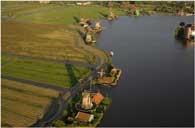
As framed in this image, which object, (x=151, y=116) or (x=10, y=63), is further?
(x=10, y=63)

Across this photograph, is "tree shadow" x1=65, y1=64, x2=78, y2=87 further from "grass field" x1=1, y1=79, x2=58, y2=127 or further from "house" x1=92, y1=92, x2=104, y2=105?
"house" x1=92, y1=92, x2=104, y2=105

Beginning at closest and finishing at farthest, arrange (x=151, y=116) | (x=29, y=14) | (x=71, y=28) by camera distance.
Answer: (x=151, y=116), (x=71, y=28), (x=29, y=14)

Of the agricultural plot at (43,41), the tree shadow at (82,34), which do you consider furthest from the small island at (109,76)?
the tree shadow at (82,34)

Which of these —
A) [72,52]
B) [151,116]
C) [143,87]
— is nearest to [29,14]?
[72,52]

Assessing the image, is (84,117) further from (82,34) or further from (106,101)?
(82,34)

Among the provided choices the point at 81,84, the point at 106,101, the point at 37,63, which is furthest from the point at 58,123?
the point at 37,63

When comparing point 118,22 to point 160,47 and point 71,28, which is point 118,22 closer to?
point 71,28

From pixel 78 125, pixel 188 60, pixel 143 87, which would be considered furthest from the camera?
pixel 188 60
